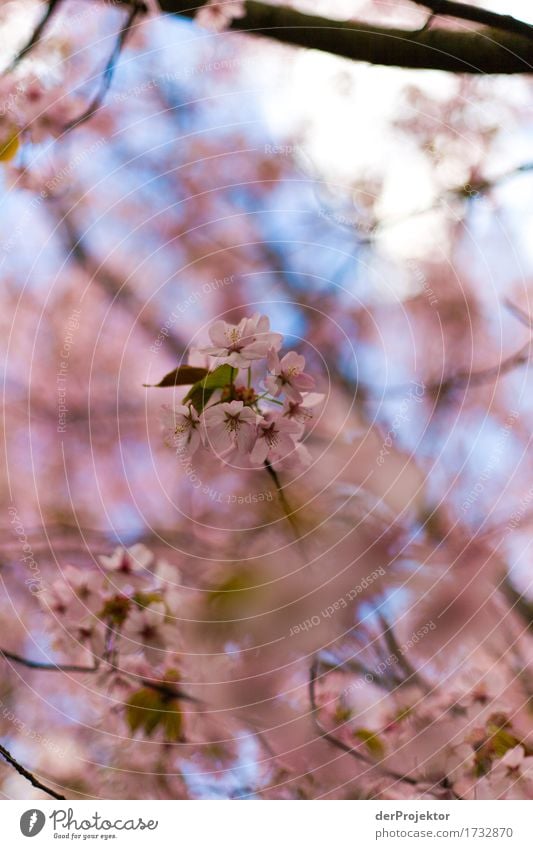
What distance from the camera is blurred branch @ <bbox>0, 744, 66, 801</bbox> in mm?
717

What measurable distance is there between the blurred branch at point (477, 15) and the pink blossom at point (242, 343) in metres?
0.43

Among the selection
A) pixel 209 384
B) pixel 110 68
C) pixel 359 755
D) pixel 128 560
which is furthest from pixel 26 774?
pixel 110 68

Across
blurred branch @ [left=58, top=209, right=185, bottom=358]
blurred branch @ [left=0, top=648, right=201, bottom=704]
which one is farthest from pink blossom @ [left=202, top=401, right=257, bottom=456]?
blurred branch @ [left=0, top=648, right=201, bottom=704]

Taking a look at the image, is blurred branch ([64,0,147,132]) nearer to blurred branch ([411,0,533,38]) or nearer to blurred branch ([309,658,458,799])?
blurred branch ([411,0,533,38])

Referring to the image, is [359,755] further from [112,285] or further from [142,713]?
[112,285]

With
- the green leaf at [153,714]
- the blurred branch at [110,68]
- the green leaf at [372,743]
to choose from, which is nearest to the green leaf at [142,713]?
the green leaf at [153,714]

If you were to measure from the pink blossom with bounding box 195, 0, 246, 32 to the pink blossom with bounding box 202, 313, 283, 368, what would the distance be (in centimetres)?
36

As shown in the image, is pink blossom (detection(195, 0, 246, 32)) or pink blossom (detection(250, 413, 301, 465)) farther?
pink blossom (detection(195, 0, 246, 32))

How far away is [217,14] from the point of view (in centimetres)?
78

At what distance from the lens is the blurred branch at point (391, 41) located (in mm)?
778

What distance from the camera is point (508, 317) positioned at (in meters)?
0.77

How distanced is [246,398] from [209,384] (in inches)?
1.6

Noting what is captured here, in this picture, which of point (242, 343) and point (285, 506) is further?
point (285, 506)
